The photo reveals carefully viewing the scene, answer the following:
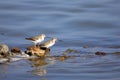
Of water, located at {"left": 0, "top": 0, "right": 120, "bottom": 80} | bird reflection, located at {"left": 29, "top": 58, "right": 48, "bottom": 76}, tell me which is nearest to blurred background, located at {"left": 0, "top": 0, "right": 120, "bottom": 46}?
water, located at {"left": 0, "top": 0, "right": 120, "bottom": 80}

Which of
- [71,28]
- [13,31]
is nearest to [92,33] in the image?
[71,28]

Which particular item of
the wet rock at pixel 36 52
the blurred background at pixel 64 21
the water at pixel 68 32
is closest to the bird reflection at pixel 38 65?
the water at pixel 68 32

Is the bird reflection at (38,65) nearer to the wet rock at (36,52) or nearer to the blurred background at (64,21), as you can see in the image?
the wet rock at (36,52)

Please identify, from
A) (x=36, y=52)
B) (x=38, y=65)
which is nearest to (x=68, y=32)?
(x=36, y=52)

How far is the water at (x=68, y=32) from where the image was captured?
393 inches

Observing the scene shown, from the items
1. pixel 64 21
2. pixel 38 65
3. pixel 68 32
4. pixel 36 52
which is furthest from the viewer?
pixel 64 21

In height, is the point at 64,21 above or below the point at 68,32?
above

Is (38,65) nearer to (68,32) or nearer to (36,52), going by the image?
(36,52)

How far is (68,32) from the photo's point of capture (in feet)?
49.0

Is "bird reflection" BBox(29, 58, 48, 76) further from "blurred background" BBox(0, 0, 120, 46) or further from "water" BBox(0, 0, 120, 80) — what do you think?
"blurred background" BBox(0, 0, 120, 46)

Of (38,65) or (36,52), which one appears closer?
(38,65)

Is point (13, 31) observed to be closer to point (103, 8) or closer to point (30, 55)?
point (30, 55)

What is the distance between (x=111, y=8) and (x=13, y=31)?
17.1 ft

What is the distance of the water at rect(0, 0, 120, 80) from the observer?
9992mm
